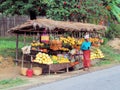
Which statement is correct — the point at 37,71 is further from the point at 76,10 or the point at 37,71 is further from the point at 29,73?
the point at 76,10

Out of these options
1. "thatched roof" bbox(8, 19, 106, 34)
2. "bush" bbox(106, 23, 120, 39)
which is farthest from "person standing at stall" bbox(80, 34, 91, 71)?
"bush" bbox(106, 23, 120, 39)

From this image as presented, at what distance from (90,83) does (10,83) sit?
301 cm

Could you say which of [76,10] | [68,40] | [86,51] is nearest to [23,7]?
[76,10]

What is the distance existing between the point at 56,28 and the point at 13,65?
319cm

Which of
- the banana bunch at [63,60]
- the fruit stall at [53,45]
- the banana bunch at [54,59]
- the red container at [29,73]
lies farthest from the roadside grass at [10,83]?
the banana bunch at [63,60]

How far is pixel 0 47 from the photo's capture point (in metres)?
23.1

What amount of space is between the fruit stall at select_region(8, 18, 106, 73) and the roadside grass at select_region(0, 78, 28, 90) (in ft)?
8.00

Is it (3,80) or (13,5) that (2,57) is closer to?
(3,80)

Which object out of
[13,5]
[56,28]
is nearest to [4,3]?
[13,5]

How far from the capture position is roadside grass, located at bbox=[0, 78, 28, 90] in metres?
13.9

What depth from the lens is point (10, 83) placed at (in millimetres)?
14656

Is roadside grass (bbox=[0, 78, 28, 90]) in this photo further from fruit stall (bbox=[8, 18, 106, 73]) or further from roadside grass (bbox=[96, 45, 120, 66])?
roadside grass (bbox=[96, 45, 120, 66])

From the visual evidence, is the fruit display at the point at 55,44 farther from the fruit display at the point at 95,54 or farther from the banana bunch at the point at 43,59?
the fruit display at the point at 95,54

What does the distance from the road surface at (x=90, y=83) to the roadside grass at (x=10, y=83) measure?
99 centimetres
